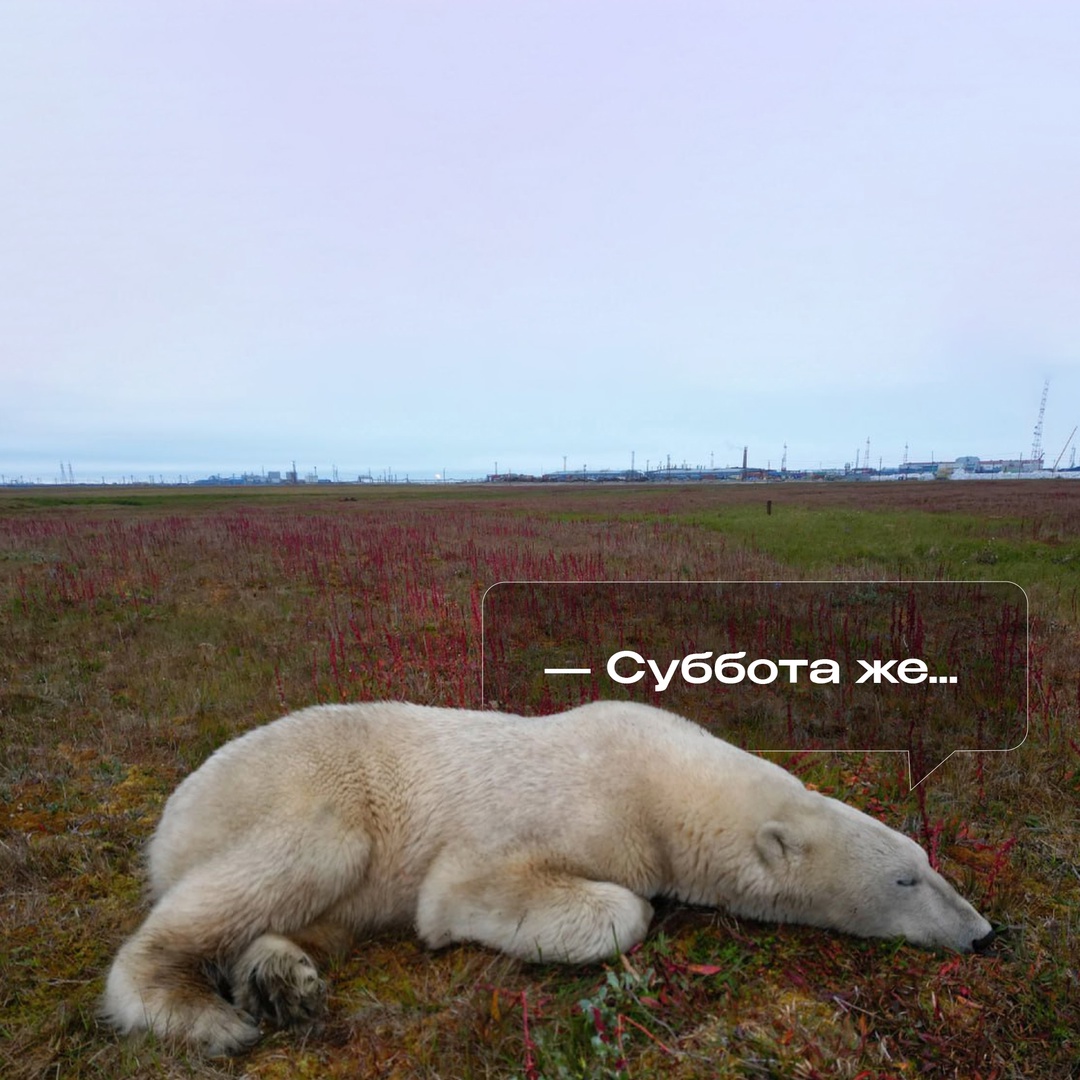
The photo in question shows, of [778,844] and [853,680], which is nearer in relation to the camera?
[778,844]

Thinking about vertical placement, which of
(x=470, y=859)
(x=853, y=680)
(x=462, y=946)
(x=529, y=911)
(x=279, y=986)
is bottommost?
(x=462, y=946)

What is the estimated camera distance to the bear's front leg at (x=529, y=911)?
272 cm

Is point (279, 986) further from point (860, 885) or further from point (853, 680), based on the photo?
point (853, 680)

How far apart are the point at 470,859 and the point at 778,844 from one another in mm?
1417

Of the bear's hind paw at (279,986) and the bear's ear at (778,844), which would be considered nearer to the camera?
the bear's hind paw at (279,986)

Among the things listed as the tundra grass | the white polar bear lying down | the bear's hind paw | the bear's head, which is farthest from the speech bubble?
the bear's hind paw

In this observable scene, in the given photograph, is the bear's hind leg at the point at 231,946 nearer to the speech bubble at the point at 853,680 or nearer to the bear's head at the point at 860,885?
the bear's head at the point at 860,885

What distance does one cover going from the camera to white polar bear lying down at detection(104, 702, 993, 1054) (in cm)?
Result: 271

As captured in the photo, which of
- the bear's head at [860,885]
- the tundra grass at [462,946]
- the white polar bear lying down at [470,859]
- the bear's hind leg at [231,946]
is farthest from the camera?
the bear's head at [860,885]

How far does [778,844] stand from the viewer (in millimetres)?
2986

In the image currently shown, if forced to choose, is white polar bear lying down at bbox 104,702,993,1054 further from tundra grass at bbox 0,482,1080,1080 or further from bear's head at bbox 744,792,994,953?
tundra grass at bbox 0,482,1080,1080

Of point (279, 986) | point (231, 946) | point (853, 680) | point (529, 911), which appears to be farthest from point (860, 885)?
point (231, 946)

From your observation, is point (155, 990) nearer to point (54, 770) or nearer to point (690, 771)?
point (690, 771)

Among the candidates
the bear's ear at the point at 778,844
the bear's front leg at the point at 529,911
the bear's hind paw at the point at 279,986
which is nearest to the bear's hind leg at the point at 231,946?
the bear's hind paw at the point at 279,986
